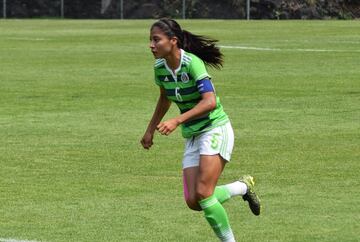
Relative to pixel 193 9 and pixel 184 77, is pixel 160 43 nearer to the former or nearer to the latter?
pixel 184 77

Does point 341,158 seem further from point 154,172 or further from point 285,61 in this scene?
point 285,61

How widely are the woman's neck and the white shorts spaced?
597 millimetres

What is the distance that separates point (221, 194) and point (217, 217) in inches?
29.2

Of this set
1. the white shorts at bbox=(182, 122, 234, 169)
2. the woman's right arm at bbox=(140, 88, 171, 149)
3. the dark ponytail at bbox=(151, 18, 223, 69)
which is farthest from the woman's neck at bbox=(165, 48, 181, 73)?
the white shorts at bbox=(182, 122, 234, 169)

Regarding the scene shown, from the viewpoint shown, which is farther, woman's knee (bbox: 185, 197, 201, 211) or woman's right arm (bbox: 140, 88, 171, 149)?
woman's right arm (bbox: 140, 88, 171, 149)

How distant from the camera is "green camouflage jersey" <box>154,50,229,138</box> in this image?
33.2 feet

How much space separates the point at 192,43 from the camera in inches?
407

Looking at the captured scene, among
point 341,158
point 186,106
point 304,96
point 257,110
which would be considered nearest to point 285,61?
point 304,96

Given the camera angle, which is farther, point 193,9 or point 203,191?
point 193,9

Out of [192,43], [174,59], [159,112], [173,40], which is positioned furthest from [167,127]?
[159,112]

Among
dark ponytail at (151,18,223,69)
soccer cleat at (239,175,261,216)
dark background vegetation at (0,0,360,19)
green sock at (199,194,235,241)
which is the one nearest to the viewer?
green sock at (199,194,235,241)

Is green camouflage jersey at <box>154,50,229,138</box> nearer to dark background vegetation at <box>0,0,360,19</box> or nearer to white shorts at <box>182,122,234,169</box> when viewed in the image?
white shorts at <box>182,122,234,169</box>

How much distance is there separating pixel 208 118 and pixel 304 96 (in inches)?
578

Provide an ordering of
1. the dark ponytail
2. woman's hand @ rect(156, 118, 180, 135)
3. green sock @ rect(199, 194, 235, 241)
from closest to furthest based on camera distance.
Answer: woman's hand @ rect(156, 118, 180, 135) → green sock @ rect(199, 194, 235, 241) → the dark ponytail
